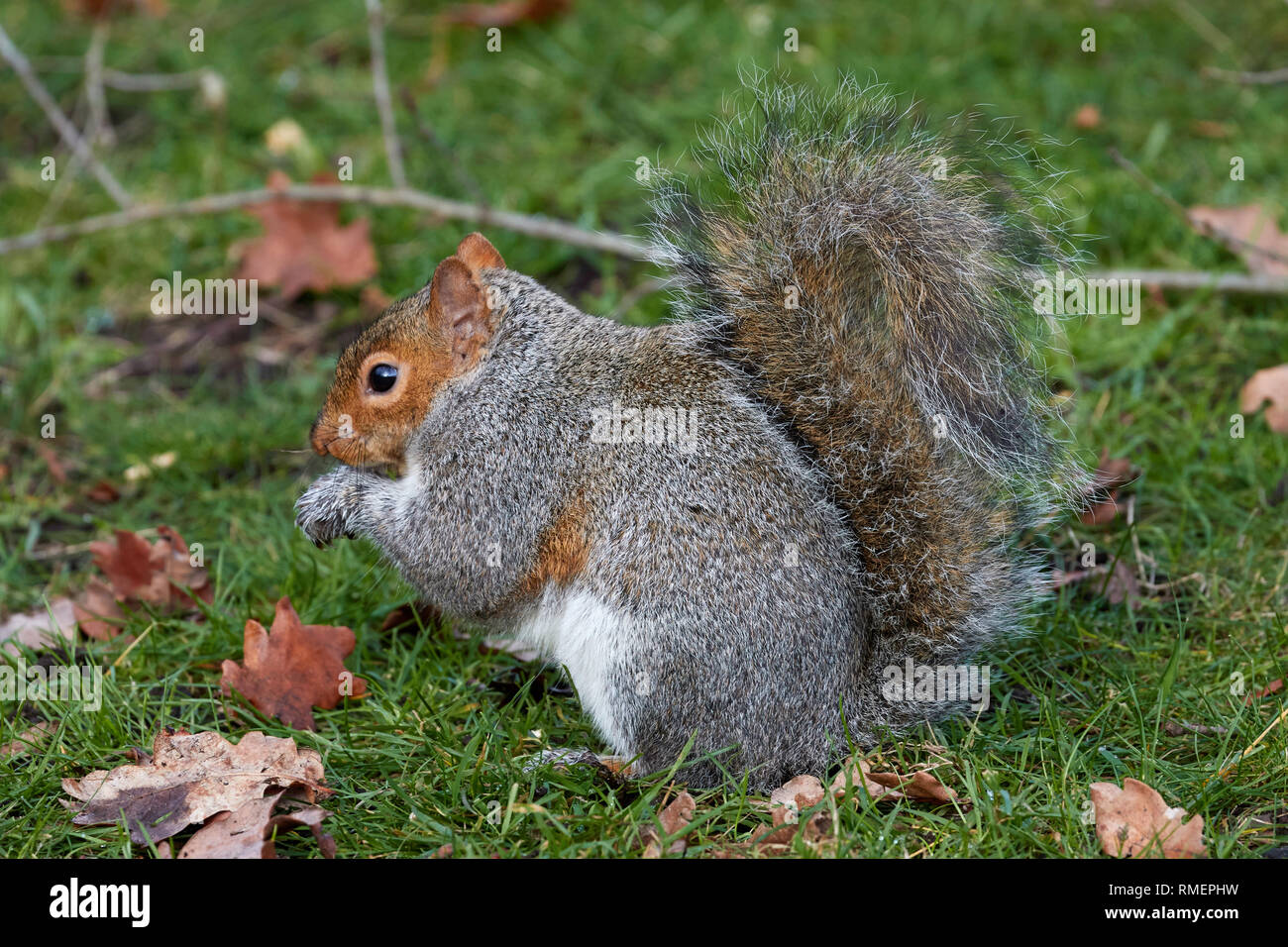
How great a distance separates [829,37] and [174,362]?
2.55 m

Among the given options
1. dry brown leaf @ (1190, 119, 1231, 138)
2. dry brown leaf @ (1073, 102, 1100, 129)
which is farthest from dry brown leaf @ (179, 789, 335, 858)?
dry brown leaf @ (1190, 119, 1231, 138)

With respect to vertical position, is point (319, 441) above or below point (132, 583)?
above

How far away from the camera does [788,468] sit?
224 centimetres

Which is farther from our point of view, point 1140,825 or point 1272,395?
point 1272,395

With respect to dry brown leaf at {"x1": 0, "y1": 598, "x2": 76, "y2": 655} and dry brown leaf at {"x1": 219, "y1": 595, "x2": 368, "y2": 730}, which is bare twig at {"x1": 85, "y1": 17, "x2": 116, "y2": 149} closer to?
dry brown leaf at {"x1": 0, "y1": 598, "x2": 76, "y2": 655}

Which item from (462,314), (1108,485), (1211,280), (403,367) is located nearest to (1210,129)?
(1211,280)

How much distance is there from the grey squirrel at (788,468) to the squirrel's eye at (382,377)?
0.19 metres

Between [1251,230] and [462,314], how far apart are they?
7.80 feet

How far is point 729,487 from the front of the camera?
2.21m

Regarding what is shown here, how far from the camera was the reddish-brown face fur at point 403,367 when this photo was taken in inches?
98.7

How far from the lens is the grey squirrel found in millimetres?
2168

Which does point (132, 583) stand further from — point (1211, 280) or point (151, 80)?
point (1211, 280)

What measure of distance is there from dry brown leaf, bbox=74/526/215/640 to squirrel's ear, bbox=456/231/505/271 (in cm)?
91
